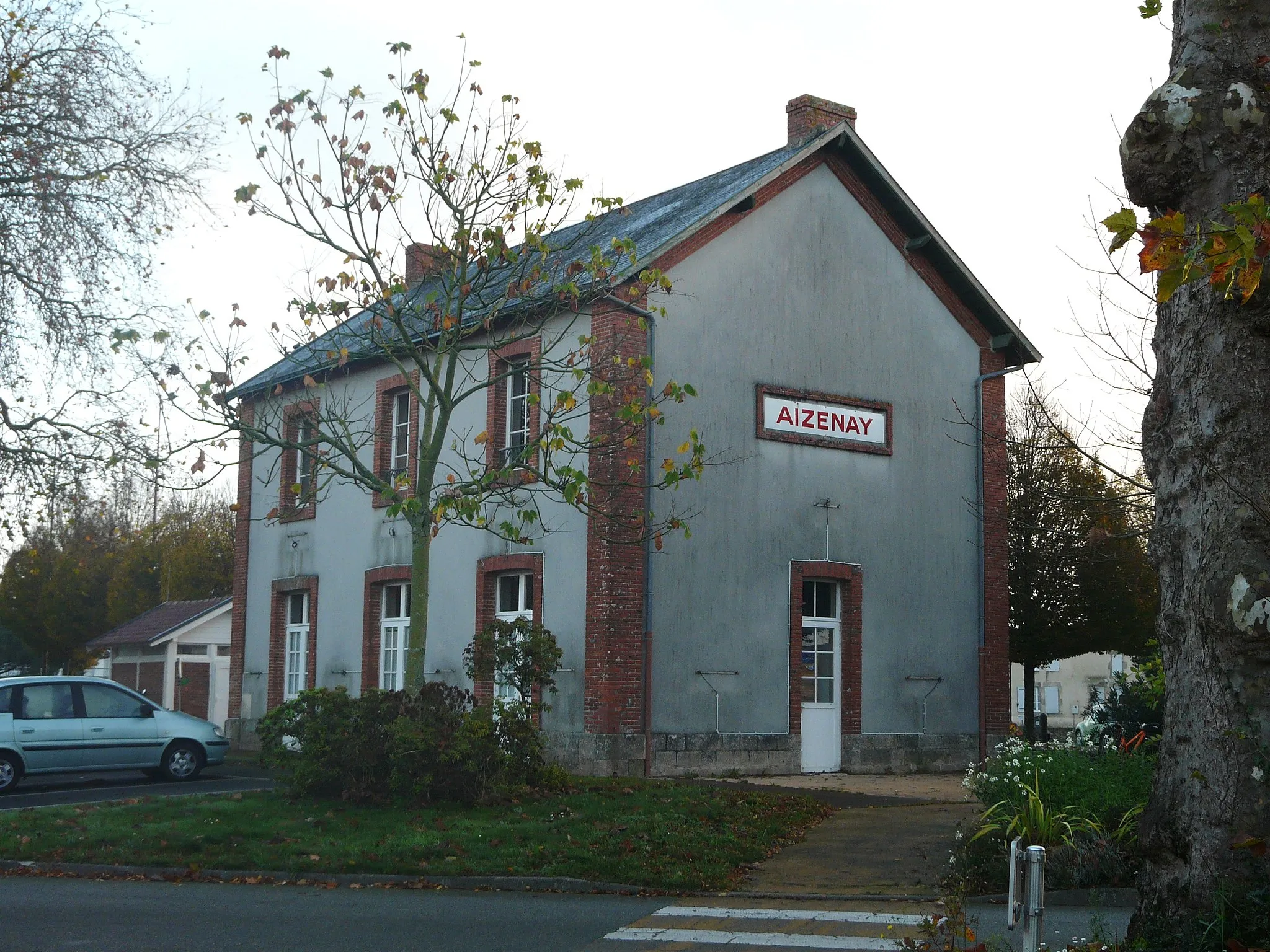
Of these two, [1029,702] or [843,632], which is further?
[1029,702]

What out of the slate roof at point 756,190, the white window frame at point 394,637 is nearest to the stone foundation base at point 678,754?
the white window frame at point 394,637

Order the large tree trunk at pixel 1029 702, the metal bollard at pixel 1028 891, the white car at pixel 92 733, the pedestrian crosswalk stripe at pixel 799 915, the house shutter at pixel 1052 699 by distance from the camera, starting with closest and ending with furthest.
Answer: the metal bollard at pixel 1028 891
the pedestrian crosswalk stripe at pixel 799 915
the white car at pixel 92 733
the large tree trunk at pixel 1029 702
the house shutter at pixel 1052 699

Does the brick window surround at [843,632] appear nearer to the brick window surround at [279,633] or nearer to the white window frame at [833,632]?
the white window frame at [833,632]

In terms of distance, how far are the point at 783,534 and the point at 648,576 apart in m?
2.54

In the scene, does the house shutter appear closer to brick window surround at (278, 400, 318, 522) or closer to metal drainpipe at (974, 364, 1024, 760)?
metal drainpipe at (974, 364, 1024, 760)

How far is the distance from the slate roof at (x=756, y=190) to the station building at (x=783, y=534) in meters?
0.06

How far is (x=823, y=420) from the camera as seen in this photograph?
69.1 feet

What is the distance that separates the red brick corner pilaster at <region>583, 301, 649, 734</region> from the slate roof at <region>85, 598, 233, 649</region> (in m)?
21.6

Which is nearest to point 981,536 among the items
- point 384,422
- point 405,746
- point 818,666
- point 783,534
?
point 818,666

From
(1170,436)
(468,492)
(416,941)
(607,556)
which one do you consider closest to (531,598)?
(607,556)

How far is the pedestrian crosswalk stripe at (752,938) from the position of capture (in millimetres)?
8555

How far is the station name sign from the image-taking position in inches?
803

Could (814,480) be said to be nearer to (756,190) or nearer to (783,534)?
(783,534)

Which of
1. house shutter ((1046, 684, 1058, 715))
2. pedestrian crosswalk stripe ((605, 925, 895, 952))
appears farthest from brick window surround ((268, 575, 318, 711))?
house shutter ((1046, 684, 1058, 715))
